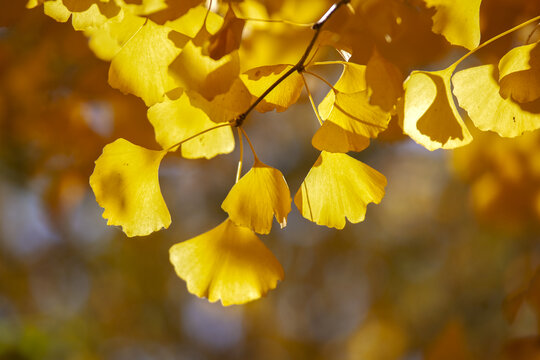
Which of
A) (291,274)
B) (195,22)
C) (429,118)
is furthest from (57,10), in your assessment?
(291,274)

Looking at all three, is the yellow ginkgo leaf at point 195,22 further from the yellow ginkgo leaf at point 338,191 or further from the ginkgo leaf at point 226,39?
the yellow ginkgo leaf at point 338,191

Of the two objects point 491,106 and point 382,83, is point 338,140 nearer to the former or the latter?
point 382,83

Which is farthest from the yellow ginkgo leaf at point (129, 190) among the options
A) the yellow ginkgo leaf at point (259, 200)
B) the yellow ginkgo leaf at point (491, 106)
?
the yellow ginkgo leaf at point (491, 106)

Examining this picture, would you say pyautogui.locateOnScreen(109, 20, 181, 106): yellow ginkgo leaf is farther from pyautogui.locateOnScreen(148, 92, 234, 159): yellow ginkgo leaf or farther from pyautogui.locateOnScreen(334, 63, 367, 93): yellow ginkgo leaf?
pyautogui.locateOnScreen(334, 63, 367, 93): yellow ginkgo leaf

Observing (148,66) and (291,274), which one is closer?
(148,66)

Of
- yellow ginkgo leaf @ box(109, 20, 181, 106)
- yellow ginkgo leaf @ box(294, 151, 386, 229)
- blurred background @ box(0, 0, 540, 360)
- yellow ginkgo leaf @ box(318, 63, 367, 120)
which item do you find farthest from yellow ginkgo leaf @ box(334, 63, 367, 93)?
blurred background @ box(0, 0, 540, 360)

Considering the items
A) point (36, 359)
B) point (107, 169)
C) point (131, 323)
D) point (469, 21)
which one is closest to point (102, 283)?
point (131, 323)

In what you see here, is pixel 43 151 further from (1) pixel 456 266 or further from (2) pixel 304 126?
(1) pixel 456 266
